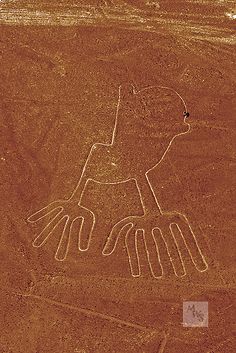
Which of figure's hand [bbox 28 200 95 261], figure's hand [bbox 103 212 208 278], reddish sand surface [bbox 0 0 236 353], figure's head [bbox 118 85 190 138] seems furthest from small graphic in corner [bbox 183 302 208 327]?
figure's head [bbox 118 85 190 138]

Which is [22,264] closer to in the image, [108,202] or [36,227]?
[36,227]

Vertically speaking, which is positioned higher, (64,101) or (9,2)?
(9,2)

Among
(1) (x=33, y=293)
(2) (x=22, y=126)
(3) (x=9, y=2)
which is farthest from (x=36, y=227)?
(3) (x=9, y=2)

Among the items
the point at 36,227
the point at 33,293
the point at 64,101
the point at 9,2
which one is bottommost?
the point at 33,293

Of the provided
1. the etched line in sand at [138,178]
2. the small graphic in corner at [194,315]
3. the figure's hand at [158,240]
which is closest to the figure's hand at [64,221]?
the etched line in sand at [138,178]

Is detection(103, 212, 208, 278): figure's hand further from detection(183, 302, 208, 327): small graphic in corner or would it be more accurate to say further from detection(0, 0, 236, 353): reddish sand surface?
detection(183, 302, 208, 327): small graphic in corner

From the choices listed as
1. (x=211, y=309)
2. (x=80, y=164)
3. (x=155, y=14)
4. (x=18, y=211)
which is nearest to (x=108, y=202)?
(x=80, y=164)

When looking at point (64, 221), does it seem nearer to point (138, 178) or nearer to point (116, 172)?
point (116, 172)
